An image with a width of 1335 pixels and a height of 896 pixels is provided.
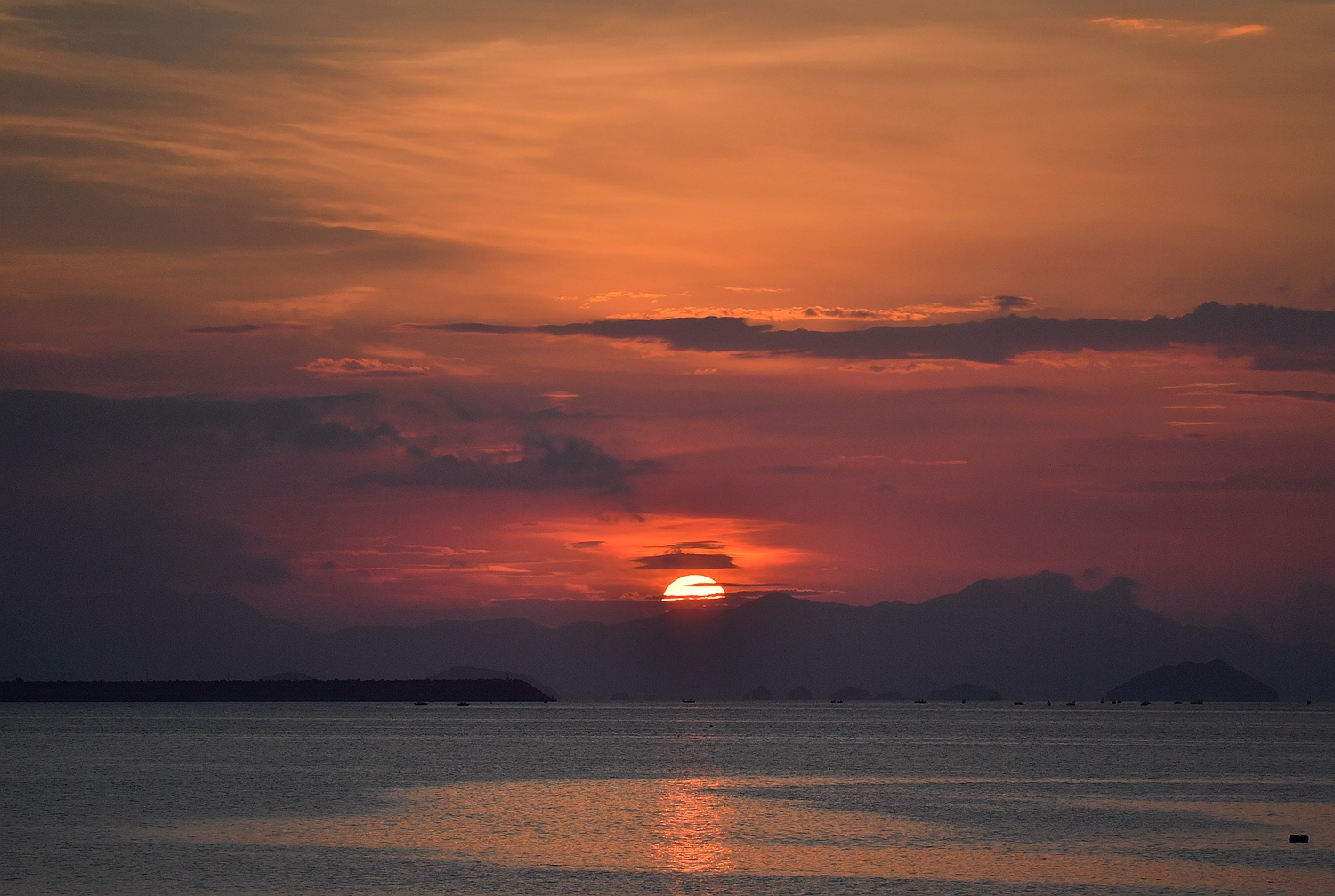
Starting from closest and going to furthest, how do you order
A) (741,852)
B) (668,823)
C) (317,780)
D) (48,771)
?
(741,852) < (668,823) < (317,780) < (48,771)

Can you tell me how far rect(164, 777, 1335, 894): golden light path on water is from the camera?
66.1 meters

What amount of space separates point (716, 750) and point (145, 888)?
138610 millimetres

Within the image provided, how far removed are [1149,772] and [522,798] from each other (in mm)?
76386

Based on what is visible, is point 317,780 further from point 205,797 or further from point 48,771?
point 48,771

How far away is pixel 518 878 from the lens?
2485 inches

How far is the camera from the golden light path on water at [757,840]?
217 ft

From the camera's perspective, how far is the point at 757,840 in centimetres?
7888

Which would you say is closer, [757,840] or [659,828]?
[757,840]

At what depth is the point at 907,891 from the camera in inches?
2383

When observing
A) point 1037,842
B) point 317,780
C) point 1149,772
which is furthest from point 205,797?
point 1149,772

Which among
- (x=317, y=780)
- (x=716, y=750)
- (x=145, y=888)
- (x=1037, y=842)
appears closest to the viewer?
(x=145, y=888)

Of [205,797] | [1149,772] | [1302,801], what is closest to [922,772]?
[1149,772]

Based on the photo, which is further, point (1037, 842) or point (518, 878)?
point (1037, 842)

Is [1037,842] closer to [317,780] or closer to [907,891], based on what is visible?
[907,891]
